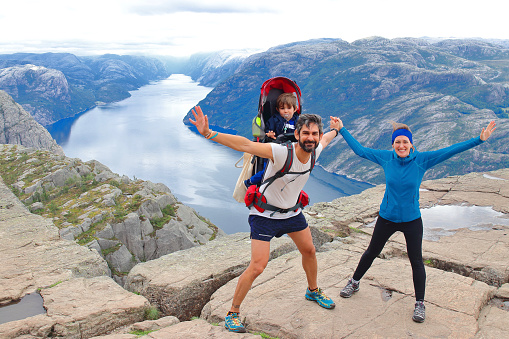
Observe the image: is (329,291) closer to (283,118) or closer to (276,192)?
(276,192)

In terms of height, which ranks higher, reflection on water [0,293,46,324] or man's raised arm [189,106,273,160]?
man's raised arm [189,106,273,160]

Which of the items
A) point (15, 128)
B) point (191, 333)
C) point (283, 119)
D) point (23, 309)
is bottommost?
point (15, 128)

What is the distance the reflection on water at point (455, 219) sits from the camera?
406 inches

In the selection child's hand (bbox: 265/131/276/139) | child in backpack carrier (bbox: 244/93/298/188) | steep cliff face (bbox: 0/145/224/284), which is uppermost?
child in backpack carrier (bbox: 244/93/298/188)

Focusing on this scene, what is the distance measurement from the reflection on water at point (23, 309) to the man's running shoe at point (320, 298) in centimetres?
424

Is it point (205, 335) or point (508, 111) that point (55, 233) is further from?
point (508, 111)

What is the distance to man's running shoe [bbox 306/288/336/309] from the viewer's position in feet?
18.0

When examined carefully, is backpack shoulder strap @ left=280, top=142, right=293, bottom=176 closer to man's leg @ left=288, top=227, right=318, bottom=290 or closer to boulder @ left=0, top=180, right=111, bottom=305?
man's leg @ left=288, top=227, right=318, bottom=290

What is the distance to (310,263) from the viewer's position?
5.44m

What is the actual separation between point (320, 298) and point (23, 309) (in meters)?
4.81

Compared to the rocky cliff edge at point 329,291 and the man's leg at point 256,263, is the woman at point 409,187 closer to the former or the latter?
the rocky cliff edge at point 329,291

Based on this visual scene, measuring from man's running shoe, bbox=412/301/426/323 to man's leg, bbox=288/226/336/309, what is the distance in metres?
1.15

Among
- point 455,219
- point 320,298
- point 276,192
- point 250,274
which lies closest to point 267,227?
point 276,192

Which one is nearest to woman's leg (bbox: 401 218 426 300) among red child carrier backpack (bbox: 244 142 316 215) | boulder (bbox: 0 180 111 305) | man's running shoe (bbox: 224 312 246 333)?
red child carrier backpack (bbox: 244 142 316 215)
